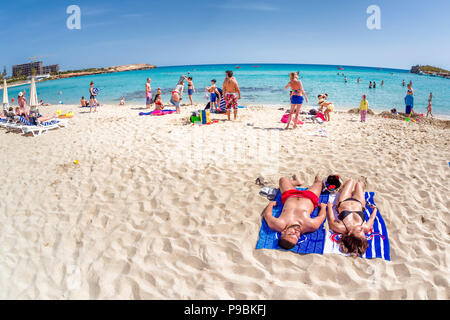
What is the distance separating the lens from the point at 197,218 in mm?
3795

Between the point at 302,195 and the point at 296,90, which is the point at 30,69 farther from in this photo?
the point at 302,195

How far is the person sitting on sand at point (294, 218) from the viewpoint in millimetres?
3154

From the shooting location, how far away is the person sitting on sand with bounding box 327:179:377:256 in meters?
3.04

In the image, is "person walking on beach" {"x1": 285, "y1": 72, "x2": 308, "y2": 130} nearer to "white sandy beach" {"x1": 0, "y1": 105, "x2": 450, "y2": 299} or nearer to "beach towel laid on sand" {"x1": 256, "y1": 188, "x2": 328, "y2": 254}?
"white sandy beach" {"x1": 0, "y1": 105, "x2": 450, "y2": 299}

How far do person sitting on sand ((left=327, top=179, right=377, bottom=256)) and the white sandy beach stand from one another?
7.5 inches

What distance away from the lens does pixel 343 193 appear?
3926 millimetres

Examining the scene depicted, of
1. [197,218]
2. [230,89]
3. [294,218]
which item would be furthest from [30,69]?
[294,218]

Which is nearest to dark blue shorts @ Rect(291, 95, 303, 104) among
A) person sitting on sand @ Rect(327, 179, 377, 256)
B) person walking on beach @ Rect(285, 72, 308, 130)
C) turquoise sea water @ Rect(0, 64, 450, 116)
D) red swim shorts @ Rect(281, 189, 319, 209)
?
person walking on beach @ Rect(285, 72, 308, 130)

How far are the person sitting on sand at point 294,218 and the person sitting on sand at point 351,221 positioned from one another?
0.72 feet
